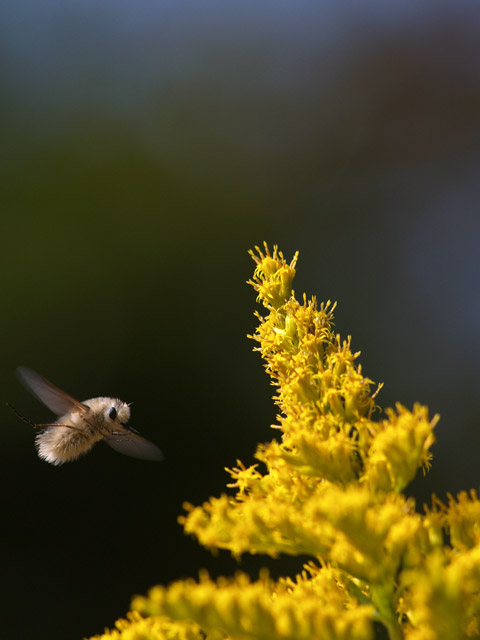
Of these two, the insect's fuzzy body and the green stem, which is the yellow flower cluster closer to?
the green stem

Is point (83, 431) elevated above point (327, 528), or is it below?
above

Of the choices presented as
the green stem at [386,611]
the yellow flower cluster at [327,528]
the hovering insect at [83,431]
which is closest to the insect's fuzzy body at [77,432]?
the hovering insect at [83,431]

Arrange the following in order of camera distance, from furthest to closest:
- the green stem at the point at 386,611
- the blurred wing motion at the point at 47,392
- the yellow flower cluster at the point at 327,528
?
the blurred wing motion at the point at 47,392, the green stem at the point at 386,611, the yellow flower cluster at the point at 327,528

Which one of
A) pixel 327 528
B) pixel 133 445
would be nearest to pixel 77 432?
pixel 133 445

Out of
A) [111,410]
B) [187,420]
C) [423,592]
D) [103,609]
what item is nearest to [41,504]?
[103,609]

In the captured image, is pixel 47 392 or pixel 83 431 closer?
pixel 47 392

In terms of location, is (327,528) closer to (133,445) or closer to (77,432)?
(133,445)

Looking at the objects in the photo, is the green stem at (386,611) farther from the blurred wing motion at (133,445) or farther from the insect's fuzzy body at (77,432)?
the insect's fuzzy body at (77,432)

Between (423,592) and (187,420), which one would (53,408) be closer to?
(423,592)

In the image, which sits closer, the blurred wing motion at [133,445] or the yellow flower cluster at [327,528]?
the yellow flower cluster at [327,528]
